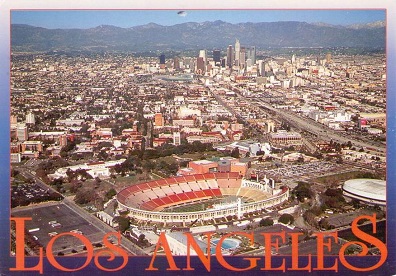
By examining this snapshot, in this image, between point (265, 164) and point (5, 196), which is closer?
point (5, 196)

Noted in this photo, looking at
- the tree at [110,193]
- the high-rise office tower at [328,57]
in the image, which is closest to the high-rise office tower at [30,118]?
the tree at [110,193]

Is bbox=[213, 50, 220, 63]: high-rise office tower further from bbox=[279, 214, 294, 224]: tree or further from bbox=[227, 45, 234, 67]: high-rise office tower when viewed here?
bbox=[279, 214, 294, 224]: tree

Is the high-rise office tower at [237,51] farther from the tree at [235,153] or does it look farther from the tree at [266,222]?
the tree at [266,222]

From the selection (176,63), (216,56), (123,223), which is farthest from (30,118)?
(216,56)
